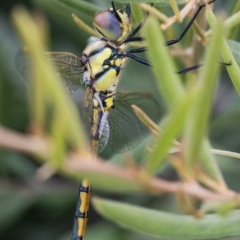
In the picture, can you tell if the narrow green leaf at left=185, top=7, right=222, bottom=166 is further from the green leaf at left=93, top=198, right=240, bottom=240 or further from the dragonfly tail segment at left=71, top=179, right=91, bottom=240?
the dragonfly tail segment at left=71, top=179, right=91, bottom=240

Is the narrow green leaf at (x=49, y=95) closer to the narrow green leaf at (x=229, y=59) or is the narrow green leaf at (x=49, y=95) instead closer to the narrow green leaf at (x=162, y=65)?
the narrow green leaf at (x=162, y=65)

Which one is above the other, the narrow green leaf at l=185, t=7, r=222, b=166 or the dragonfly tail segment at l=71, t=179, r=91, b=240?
the dragonfly tail segment at l=71, t=179, r=91, b=240

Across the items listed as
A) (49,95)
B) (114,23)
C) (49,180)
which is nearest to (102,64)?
(114,23)

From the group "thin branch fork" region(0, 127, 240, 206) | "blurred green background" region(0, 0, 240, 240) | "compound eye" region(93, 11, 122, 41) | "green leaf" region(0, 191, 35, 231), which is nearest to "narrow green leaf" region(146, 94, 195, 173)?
"thin branch fork" region(0, 127, 240, 206)

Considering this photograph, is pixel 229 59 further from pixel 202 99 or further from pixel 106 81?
pixel 106 81

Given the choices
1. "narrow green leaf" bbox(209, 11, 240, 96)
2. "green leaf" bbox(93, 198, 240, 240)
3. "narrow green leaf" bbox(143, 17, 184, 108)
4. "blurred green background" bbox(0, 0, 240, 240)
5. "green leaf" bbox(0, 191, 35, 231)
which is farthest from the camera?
"green leaf" bbox(0, 191, 35, 231)

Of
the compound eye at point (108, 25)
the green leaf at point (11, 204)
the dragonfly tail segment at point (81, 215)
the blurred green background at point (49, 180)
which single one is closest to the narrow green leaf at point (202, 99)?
the compound eye at point (108, 25)
